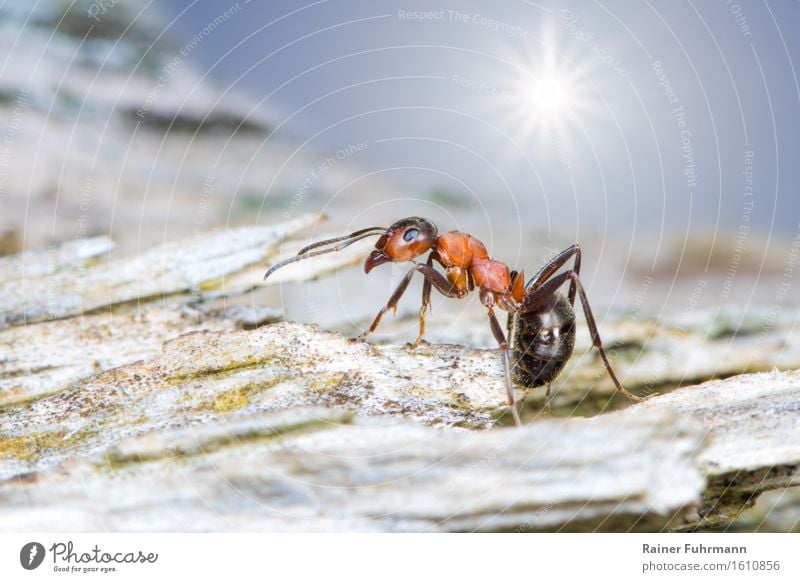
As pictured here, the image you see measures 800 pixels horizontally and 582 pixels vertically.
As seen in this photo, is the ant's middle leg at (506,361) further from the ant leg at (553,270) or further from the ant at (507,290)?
the ant leg at (553,270)

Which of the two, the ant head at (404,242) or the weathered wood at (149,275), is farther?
the weathered wood at (149,275)

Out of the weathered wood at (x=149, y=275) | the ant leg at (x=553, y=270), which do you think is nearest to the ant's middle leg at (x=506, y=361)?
the ant leg at (x=553, y=270)

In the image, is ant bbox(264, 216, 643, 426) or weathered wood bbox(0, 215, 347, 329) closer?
ant bbox(264, 216, 643, 426)

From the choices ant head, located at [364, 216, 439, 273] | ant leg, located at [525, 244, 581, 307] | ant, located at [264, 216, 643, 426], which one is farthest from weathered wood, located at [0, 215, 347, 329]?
ant leg, located at [525, 244, 581, 307]

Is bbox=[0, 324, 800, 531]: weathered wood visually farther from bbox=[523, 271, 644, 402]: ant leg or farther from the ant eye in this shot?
the ant eye

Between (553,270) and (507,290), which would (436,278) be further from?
(553,270)

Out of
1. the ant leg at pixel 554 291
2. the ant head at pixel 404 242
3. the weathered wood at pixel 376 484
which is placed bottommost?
the weathered wood at pixel 376 484

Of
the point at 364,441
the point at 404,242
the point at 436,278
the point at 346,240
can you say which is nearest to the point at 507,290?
the point at 436,278
